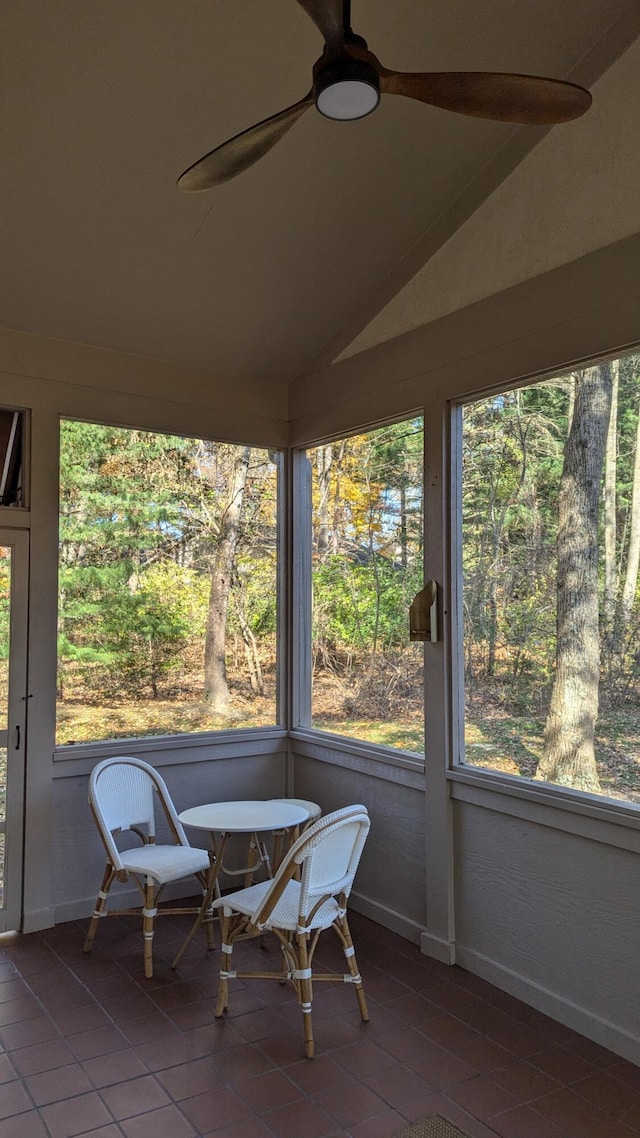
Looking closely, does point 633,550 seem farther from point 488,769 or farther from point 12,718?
point 12,718

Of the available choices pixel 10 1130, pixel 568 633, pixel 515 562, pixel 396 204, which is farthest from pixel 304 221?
pixel 10 1130

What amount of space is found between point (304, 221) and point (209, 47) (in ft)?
2.92

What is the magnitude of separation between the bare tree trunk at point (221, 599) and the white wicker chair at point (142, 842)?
610 millimetres

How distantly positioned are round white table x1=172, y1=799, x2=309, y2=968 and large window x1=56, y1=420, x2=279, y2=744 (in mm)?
785

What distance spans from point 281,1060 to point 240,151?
2.74 m

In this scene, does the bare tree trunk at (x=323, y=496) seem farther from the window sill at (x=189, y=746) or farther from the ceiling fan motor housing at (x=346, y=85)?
the ceiling fan motor housing at (x=346, y=85)

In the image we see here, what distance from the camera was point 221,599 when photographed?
172 inches

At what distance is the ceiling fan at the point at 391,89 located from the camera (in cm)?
176

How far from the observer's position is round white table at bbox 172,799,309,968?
3.24m

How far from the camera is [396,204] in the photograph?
338 cm

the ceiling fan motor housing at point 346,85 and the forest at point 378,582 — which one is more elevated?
the ceiling fan motor housing at point 346,85

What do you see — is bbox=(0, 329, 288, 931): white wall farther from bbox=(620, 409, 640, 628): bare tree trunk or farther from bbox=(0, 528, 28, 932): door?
bbox=(620, 409, 640, 628): bare tree trunk

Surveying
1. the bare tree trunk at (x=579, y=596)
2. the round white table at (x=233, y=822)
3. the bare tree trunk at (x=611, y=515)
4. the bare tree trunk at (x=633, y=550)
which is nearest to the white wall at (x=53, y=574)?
the round white table at (x=233, y=822)

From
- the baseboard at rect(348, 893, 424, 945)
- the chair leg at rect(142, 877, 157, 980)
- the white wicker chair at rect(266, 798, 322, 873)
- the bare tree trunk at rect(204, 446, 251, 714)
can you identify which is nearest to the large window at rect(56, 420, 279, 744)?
the bare tree trunk at rect(204, 446, 251, 714)
